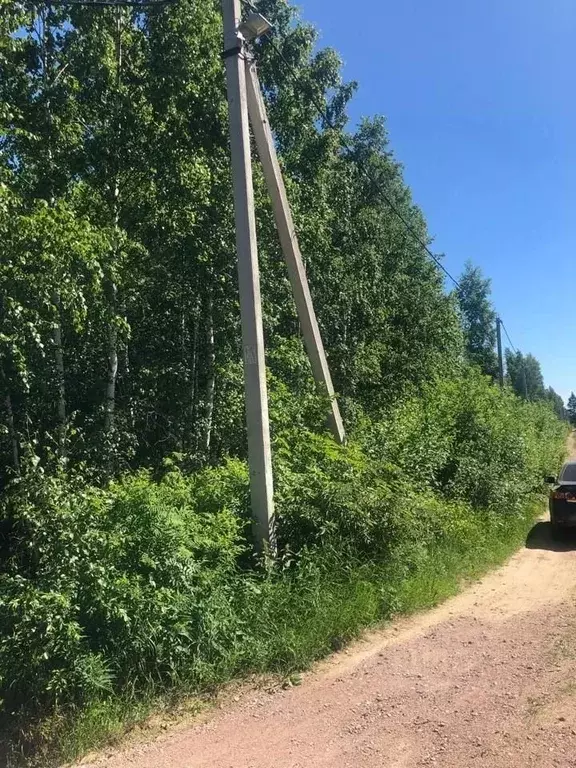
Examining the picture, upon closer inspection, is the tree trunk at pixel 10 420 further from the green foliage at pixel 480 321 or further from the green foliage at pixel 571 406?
the green foliage at pixel 571 406

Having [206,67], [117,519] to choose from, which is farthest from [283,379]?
[206,67]

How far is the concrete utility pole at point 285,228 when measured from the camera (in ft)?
27.5

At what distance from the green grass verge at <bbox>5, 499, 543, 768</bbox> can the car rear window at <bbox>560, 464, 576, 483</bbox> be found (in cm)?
338

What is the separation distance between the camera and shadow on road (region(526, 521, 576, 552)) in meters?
10.0

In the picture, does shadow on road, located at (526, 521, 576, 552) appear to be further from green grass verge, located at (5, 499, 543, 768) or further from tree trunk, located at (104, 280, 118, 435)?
tree trunk, located at (104, 280, 118, 435)

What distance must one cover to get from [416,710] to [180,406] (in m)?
9.73

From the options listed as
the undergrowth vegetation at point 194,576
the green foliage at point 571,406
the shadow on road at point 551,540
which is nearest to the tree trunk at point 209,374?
the undergrowth vegetation at point 194,576

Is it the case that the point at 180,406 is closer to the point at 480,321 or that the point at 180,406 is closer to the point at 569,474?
the point at 569,474

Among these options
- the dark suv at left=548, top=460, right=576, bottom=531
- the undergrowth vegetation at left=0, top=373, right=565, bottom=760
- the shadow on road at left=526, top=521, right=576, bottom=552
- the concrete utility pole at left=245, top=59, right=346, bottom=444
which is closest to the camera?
the undergrowth vegetation at left=0, top=373, right=565, bottom=760

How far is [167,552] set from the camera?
5.11 m

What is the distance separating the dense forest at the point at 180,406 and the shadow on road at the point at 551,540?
465 mm

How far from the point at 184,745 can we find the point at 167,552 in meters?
→ 1.49

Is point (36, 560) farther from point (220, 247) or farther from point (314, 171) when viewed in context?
point (314, 171)

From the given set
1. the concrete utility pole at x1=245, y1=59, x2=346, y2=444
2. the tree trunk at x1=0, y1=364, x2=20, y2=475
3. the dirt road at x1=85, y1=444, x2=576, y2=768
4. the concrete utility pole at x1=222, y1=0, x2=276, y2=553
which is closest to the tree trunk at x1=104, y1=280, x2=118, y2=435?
the tree trunk at x1=0, y1=364, x2=20, y2=475
